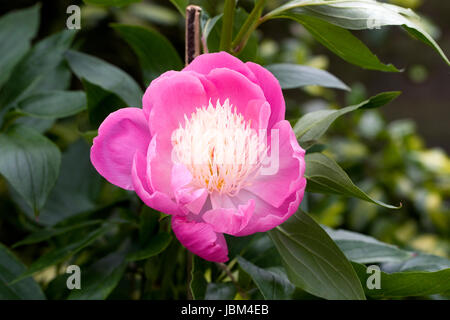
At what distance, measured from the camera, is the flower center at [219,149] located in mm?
367

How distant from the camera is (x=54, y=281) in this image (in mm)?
585

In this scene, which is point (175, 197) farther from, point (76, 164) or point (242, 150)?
point (76, 164)

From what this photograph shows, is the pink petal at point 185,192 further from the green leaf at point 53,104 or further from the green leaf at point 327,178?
the green leaf at point 53,104

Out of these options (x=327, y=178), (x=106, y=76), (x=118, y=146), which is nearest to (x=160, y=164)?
(x=118, y=146)

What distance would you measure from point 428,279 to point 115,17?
3.78 feet

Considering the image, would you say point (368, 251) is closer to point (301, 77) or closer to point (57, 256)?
point (301, 77)

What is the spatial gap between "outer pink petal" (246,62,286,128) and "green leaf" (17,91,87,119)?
264 millimetres

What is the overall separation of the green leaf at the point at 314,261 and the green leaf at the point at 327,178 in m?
0.03

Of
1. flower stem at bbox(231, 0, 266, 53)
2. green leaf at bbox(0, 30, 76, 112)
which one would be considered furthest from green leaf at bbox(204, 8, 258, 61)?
green leaf at bbox(0, 30, 76, 112)

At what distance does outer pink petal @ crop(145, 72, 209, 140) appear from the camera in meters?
0.36

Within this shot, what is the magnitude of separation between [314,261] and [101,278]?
245 mm

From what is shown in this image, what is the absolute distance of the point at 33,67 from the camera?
2.16 ft

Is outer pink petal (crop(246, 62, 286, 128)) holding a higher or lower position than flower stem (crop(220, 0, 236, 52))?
lower

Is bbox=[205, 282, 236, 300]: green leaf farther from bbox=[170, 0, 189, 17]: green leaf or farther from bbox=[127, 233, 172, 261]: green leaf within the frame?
bbox=[170, 0, 189, 17]: green leaf
